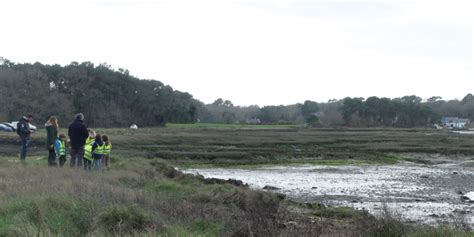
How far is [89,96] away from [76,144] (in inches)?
2866

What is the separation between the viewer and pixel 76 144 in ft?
54.3

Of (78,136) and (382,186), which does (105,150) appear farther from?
(382,186)

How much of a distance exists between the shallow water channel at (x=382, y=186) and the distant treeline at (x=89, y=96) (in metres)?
48.5

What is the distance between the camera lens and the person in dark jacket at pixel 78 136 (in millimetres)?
16344

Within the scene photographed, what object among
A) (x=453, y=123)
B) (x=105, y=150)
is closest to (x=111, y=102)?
(x=105, y=150)

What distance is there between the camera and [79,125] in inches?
642

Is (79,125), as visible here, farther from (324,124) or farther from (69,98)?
(324,124)

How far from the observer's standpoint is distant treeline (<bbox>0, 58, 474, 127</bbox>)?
246 ft

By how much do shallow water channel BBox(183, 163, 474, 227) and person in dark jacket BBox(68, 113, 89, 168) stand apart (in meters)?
8.19

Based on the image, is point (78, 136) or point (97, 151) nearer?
point (78, 136)

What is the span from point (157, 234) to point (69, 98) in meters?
81.9

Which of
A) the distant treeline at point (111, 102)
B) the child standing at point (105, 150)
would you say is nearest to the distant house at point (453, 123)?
the distant treeline at point (111, 102)

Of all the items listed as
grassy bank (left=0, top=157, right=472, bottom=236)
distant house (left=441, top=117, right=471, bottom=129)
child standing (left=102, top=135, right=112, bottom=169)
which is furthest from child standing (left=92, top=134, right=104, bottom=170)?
distant house (left=441, top=117, right=471, bottom=129)

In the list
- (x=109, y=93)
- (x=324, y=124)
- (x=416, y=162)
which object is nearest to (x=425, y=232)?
(x=416, y=162)
